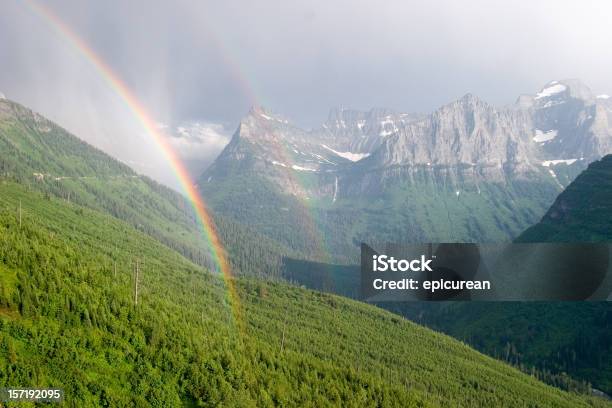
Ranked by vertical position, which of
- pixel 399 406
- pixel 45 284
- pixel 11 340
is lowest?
pixel 399 406

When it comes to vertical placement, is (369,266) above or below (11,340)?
above

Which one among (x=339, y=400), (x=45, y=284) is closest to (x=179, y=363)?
(x=45, y=284)

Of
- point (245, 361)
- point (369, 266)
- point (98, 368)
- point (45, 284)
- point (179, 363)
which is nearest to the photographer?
point (369, 266)

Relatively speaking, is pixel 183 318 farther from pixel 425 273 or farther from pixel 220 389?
pixel 425 273

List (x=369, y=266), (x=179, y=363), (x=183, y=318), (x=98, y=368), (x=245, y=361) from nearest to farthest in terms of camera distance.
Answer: (x=369, y=266) → (x=98, y=368) → (x=179, y=363) → (x=245, y=361) → (x=183, y=318)

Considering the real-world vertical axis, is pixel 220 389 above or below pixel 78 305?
below

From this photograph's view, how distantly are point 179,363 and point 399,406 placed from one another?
73.4m

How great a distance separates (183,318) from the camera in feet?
462

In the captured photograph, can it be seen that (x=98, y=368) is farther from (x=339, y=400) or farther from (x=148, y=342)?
(x=339, y=400)

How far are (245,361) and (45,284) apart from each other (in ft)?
178

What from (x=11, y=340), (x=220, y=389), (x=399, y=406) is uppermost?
(x=11, y=340)

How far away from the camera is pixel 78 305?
101812 millimetres

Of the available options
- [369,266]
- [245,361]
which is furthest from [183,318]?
[369,266]

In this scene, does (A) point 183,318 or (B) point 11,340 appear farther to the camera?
(A) point 183,318
